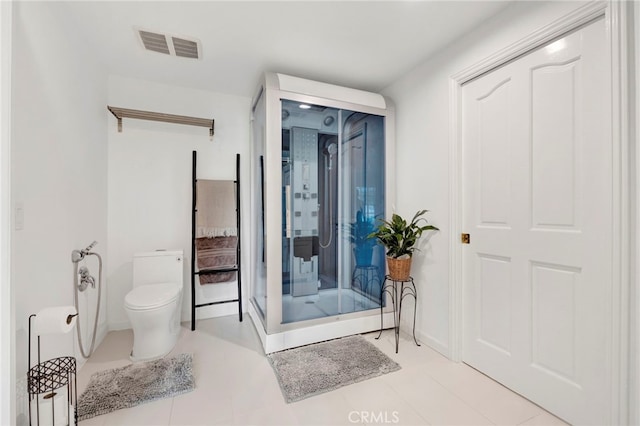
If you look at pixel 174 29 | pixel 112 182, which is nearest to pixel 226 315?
pixel 112 182

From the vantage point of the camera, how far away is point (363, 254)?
2701 mm

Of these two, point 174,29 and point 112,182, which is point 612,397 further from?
point 112,182

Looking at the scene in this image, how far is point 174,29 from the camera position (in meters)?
1.95

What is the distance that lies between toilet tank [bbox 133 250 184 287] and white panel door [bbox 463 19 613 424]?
2601mm

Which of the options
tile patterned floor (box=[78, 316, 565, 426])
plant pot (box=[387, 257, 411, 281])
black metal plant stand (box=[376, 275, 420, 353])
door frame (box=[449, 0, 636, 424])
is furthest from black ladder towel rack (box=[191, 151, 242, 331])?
door frame (box=[449, 0, 636, 424])

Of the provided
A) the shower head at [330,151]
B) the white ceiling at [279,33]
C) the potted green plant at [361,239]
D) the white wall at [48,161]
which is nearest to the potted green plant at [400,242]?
the potted green plant at [361,239]

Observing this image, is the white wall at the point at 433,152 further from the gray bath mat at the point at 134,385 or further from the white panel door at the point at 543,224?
the gray bath mat at the point at 134,385

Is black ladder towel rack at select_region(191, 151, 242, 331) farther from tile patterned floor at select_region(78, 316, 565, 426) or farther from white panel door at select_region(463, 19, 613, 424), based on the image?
white panel door at select_region(463, 19, 613, 424)

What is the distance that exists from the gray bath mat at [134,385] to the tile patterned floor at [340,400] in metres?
0.06

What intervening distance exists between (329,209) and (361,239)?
456 mm

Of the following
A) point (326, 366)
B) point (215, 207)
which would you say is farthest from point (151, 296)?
point (326, 366)

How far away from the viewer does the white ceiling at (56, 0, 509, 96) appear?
1751 mm

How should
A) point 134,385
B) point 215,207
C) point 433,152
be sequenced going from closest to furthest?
point 134,385, point 433,152, point 215,207

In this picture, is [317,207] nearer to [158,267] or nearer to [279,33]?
[279,33]
